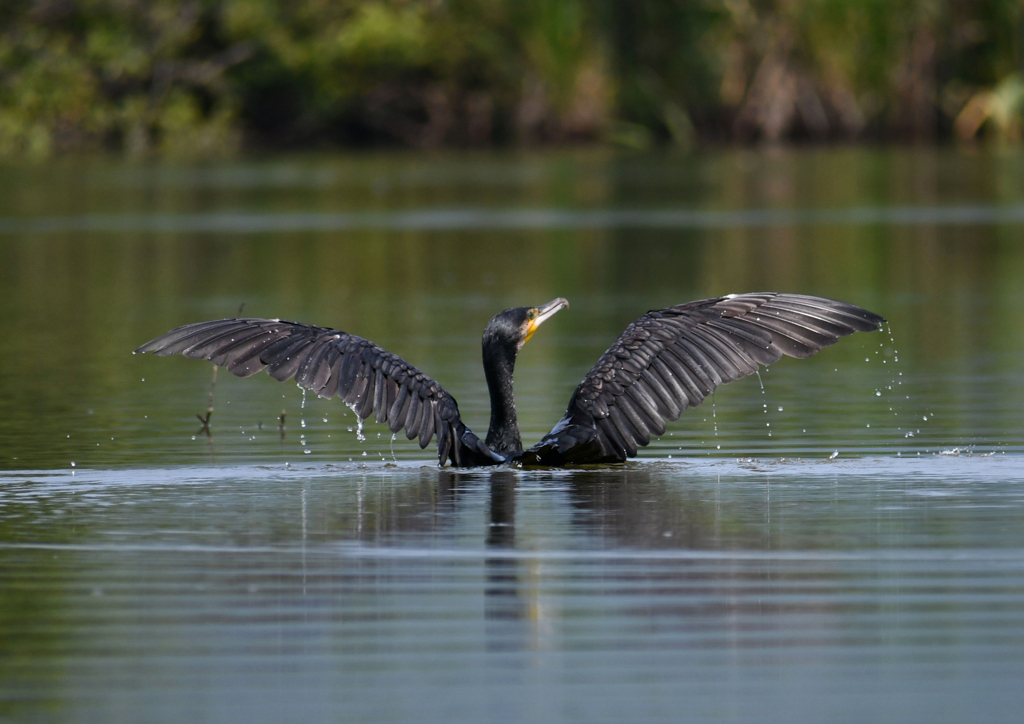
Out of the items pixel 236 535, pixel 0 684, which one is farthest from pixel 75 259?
pixel 0 684

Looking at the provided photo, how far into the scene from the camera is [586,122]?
2111 inches

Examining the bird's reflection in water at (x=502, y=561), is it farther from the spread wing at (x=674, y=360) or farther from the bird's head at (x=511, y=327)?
the bird's head at (x=511, y=327)

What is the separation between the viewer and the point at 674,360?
9.00 metres

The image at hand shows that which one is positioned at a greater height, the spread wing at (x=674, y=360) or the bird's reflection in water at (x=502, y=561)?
the spread wing at (x=674, y=360)

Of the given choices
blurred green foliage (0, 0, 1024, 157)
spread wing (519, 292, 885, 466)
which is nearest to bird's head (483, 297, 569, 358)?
spread wing (519, 292, 885, 466)

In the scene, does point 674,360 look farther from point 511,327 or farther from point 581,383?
point 511,327

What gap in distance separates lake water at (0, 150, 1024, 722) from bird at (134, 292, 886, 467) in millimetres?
198

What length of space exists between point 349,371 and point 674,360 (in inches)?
56.0

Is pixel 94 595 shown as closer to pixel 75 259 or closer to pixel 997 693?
pixel 997 693

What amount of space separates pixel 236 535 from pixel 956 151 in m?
43.1

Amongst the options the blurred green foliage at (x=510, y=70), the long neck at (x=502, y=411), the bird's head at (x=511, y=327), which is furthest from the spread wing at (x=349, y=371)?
the blurred green foliage at (x=510, y=70)

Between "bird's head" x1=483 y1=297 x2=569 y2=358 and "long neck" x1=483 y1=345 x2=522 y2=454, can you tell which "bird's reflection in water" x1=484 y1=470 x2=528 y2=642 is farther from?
"bird's head" x1=483 y1=297 x2=569 y2=358

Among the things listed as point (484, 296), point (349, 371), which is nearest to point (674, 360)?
point (349, 371)

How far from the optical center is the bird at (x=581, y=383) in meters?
8.77
